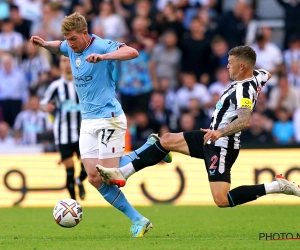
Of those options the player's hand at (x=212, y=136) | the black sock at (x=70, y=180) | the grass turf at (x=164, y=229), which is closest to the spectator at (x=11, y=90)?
the grass turf at (x=164, y=229)

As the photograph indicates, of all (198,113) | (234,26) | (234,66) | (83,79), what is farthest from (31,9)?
(234,66)

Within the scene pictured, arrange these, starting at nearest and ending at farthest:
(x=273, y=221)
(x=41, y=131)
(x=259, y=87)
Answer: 1. (x=259, y=87)
2. (x=273, y=221)
3. (x=41, y=131)

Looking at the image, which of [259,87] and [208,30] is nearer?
[259,87]

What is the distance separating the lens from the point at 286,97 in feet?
56.4

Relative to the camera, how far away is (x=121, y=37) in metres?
18.3

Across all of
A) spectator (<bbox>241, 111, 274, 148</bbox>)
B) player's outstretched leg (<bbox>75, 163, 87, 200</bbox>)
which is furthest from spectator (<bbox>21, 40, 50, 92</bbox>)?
player's outstretched leg (<bbox>75, 163, 87, 200</bbox>)

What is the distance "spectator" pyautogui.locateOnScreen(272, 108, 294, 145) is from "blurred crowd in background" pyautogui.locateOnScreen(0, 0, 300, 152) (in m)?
0.02

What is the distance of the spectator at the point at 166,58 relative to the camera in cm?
1805

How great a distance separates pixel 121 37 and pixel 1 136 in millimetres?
3568

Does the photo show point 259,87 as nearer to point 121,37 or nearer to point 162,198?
point 162,198

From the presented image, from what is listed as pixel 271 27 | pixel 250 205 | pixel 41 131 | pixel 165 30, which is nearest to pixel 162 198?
pixel 250 205

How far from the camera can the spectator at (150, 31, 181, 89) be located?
59.2ft

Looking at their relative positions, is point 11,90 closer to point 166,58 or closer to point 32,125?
point 32,125

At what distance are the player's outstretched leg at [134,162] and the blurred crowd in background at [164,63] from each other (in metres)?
7.05
